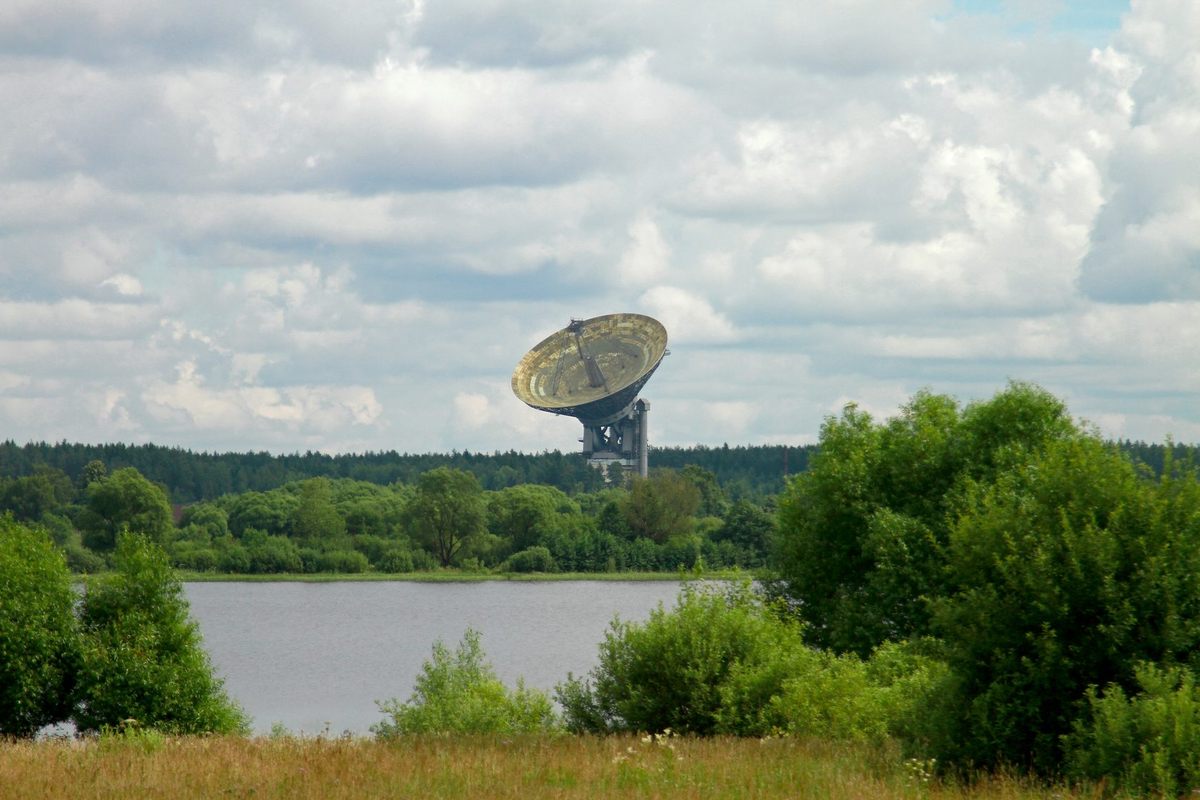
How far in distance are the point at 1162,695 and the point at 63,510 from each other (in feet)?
566

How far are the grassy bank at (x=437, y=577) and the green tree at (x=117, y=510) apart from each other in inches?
222

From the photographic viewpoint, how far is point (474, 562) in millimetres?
122062

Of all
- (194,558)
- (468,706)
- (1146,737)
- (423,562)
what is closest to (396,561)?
(423,562)

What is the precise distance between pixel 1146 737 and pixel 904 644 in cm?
1361

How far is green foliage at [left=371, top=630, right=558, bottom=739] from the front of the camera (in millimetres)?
29359

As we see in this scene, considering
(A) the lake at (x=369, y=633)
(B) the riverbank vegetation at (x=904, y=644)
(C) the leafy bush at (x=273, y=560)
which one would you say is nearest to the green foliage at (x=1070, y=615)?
(B) the riverbank vegetation at (x=904, y=644)

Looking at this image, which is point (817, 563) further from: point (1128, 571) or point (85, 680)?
point (1128, 571)

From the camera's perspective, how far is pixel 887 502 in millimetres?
36500

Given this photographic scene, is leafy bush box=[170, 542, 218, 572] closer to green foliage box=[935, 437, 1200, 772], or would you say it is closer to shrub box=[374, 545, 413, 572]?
shrub box=[374, 545, 413, 572]

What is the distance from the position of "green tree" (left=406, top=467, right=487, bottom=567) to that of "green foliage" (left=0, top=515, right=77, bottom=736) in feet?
284

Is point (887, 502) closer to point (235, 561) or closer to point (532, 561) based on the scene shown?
point (532, 561)

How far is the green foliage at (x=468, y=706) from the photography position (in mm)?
29359

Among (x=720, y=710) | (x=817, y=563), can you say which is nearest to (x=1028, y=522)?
(x=720, y=710)

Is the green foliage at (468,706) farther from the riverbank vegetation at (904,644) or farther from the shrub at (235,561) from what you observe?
the shrub at (235,561)
